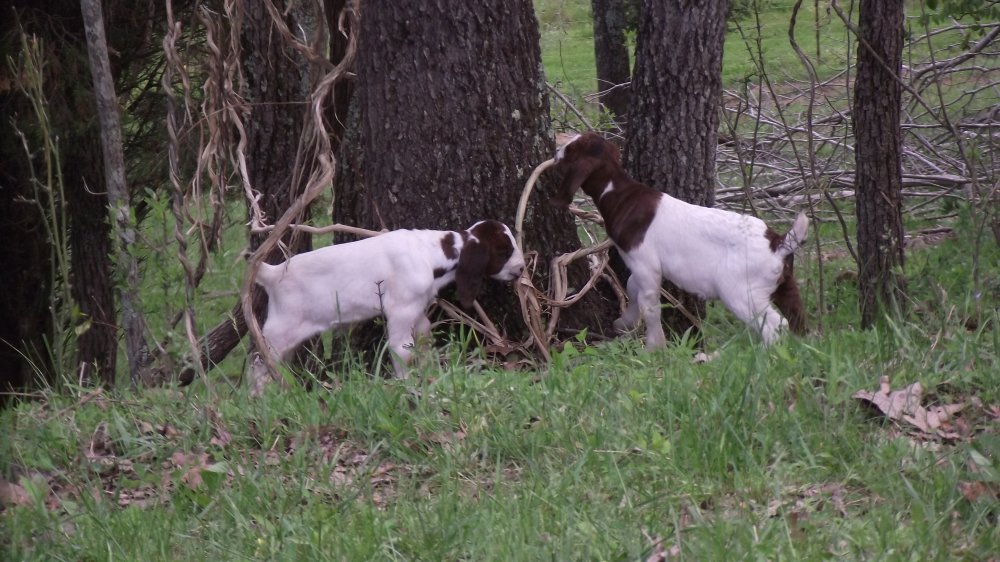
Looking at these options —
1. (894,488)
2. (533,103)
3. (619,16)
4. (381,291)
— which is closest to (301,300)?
(381,291)

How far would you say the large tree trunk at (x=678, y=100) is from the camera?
20.2ft

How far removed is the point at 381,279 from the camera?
5402 mm

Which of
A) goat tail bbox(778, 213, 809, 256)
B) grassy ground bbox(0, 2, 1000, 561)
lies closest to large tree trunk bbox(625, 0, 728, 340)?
goat tail bbox(778, 213, 809, 256)

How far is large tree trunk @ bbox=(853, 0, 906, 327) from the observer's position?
6.62 metres

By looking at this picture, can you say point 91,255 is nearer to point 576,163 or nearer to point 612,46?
point 576,163

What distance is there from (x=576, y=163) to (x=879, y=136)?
2081 mm

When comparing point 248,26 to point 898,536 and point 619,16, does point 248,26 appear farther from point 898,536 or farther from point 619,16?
point 619,16

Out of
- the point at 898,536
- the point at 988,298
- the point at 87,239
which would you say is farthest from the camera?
the point at 87,239

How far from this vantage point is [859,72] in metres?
6.85

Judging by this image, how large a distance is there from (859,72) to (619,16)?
7499mm

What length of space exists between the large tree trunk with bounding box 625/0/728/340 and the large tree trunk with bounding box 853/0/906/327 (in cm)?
100

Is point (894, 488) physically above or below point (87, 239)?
above

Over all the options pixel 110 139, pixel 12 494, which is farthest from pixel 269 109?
pixel 12 494

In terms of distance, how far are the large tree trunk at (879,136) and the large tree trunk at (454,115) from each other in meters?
2.05
